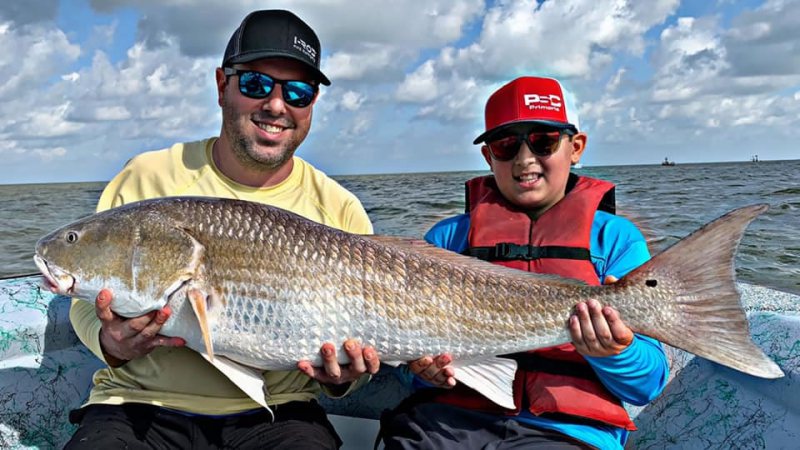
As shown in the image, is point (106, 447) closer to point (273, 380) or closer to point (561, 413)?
point (273, 380)

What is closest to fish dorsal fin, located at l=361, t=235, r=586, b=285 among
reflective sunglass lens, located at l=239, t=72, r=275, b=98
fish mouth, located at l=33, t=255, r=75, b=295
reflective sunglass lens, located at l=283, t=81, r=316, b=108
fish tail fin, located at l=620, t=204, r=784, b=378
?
fish tail fin, located at l=620, t=204, r=784, b=378

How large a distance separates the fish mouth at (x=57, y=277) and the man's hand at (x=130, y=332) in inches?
7.2

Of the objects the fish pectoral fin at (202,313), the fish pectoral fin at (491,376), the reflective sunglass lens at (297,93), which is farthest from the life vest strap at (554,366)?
the reflective sunglass lens at (297,93)

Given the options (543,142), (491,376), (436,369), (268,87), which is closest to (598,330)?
(491,376)

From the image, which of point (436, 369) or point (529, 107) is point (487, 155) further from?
point (436, 369)

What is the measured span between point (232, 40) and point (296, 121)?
63 centimetres

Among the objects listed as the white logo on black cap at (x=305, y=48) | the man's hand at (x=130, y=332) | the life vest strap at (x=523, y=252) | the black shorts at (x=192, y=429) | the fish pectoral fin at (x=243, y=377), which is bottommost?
the black shorts at (x=192, y=429)

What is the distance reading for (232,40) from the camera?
382 cm

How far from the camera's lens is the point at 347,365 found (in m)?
3.18

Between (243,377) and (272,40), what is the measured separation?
190cm

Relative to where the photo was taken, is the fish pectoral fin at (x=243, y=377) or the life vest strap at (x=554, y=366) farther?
the life vest strap at (x=554, y=366)

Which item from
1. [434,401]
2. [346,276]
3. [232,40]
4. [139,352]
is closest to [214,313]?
[139,352]

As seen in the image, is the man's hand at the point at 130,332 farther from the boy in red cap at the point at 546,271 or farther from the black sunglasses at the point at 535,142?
the black sunglasses at the point at 535,142

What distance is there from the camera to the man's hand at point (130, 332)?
3020 mm
